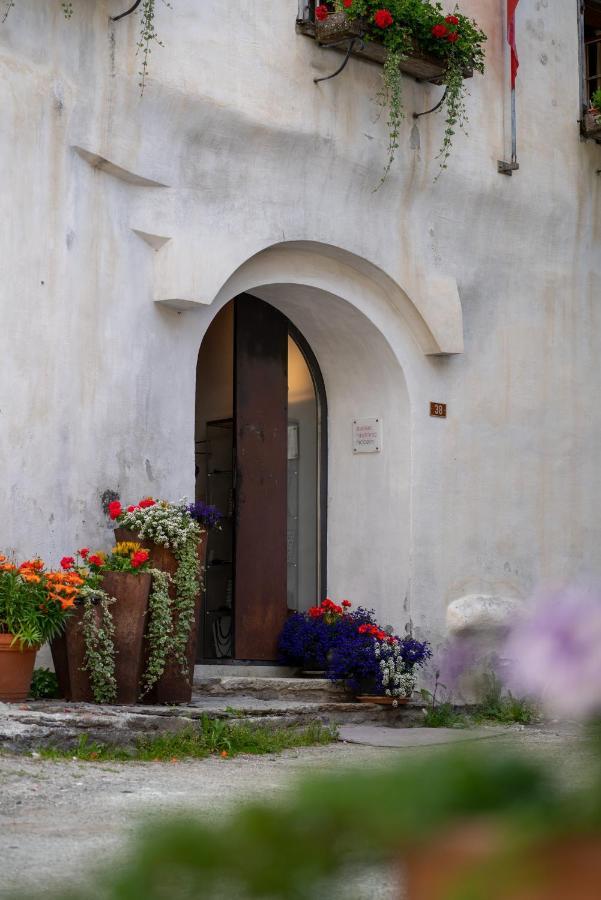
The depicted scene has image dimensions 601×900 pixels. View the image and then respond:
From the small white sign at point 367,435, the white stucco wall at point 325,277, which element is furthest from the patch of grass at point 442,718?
the small white sign at point 367,435

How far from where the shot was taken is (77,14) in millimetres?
7602

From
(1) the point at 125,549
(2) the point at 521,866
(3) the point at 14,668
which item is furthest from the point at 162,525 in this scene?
(2) the point at 521,866

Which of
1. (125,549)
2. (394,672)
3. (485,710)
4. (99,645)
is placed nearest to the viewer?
(99,645)

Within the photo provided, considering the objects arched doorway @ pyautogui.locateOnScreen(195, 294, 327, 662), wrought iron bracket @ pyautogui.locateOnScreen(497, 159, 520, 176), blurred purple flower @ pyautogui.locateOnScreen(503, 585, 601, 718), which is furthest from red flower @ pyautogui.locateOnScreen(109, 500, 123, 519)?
blurred purple flower @ pyautogui.locateOnScreen(503, 585, 601, 718)

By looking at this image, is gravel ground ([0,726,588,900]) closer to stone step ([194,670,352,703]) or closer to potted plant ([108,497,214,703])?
potted plant ([108,497,214,703])

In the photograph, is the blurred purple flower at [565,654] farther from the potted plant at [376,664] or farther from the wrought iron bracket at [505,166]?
the wrought iron bracket at [505,166]

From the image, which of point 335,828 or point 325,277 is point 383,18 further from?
point 335,828

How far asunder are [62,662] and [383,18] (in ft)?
15.2

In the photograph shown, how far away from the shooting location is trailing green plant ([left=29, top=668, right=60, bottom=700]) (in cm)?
696

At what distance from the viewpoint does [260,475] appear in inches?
374

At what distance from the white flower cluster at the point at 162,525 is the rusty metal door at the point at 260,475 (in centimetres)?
194

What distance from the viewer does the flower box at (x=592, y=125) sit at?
10391 millimetres

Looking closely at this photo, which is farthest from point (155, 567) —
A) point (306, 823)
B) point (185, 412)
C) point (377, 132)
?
point (306, 823)

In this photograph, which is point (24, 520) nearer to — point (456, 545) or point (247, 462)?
point (247, 462)
